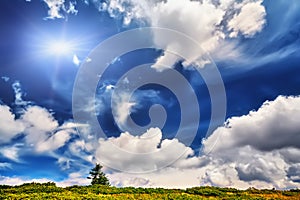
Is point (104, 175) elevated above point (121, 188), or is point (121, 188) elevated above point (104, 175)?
point (104, 175)

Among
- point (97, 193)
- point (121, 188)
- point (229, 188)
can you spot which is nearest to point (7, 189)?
point (97, 193)

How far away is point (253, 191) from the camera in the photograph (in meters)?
33.3

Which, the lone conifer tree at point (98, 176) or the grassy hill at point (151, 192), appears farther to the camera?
the lone conifer tree at point (98, 176)

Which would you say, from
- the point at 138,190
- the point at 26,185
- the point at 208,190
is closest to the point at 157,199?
the point at 138,190

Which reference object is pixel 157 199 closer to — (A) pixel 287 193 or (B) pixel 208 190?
(B) pixel 208 190

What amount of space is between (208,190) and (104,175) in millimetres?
30431

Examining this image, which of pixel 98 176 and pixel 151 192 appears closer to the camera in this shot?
pixel 151 192

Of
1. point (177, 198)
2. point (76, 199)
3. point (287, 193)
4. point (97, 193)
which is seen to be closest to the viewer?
point (76, 199)

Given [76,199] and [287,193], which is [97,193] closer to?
[76,199]

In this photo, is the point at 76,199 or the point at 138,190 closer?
the point at 76,199

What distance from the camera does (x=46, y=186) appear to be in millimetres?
33469

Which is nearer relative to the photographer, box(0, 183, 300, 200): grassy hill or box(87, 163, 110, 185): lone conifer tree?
box(0, 183, 300, 200): grassy hill

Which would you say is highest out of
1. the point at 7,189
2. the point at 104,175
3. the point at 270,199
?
the point at 104,175

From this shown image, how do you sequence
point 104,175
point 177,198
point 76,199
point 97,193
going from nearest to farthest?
point 76,199
point 177,198
point 97,193
point 104,175
